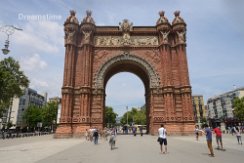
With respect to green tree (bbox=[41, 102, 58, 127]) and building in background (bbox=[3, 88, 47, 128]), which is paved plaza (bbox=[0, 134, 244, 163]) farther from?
building in background (bbox=[3, 88, 47, 128])

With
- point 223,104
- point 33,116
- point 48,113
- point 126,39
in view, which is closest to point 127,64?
point 126,39

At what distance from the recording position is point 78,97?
30.9 meters

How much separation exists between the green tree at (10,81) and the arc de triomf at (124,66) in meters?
11.8

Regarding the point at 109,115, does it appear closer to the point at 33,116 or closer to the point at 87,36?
the point at 33,116

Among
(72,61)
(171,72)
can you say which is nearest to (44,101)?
(72,61)

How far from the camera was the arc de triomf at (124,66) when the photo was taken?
1169 inches

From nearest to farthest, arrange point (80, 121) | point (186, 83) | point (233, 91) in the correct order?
point (80, 121) < point (186, 83) < point (233, 91)

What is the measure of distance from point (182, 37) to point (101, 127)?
62.8ft

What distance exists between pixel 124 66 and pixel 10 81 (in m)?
20.0

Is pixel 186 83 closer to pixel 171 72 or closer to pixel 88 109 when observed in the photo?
pixel 171 72

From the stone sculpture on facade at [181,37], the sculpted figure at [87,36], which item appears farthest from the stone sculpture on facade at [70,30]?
the stone sculpture on facade at [181,37]

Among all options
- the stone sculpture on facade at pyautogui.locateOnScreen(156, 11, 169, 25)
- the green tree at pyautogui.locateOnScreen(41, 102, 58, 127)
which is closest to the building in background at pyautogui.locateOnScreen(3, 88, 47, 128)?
the green tree at pyautogui.locateOnScreen(41, 102, 58, 127)

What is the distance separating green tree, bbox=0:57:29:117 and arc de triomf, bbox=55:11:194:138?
11765 millimetres

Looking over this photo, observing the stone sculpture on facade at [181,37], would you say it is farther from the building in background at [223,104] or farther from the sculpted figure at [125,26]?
the building in background at [223,104]
